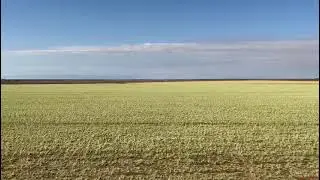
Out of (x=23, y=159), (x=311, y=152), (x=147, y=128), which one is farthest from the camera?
(x=147, y=128)

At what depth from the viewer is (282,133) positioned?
54.3 feet

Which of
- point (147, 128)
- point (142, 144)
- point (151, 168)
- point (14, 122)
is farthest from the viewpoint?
point (14, 122)

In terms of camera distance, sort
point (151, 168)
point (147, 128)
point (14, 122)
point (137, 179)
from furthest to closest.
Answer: point (14, 122), point (147, 128), point (151, 168), point (137, 179)

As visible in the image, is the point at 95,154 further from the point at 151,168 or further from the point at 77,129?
the point at 77,129

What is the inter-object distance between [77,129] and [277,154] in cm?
848

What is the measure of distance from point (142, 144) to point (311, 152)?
5.36 m

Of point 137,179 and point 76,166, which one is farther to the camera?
point 76,166

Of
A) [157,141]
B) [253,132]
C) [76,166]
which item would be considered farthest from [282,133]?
[76,166]

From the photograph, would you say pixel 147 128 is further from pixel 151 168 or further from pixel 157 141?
pixel 151 168

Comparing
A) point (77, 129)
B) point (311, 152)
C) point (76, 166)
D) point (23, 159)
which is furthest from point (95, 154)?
point (311, 152)

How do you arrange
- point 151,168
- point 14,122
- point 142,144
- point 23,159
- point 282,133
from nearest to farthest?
point 151,168 < point 23,159 < point 142,144 < point 282,133 < point 14,122

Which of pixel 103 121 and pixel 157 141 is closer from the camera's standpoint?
pixel 157 141

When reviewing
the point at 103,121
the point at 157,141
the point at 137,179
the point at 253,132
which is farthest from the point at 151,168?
the point at 103,121

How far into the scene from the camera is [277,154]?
12.6 m
